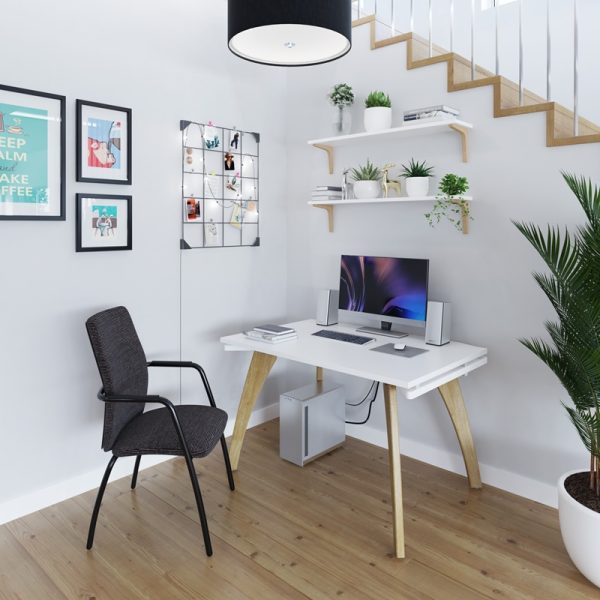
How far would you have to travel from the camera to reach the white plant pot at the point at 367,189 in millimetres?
2909

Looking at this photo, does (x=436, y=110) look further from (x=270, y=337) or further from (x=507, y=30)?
(x=507, y=30)

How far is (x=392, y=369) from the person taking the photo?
7.37 feet

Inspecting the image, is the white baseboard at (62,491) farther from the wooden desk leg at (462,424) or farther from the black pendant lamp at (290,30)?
the black pendant lamp at (290,30)

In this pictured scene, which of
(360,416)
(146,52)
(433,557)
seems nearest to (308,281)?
(360,416)

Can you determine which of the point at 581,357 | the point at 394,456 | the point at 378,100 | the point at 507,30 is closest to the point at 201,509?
the point at 394,456

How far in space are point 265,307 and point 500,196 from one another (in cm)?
160

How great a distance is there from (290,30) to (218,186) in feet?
4.30

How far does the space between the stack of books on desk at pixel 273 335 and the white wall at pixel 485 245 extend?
27.8 inches

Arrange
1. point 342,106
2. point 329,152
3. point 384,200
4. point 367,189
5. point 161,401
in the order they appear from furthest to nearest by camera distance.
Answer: point 329,152
point 342,106
point 367,189
point 384,200
point 161,401

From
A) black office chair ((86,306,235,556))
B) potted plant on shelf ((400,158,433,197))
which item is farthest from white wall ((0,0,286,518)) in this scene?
potted plant on shelf ((400,158,433,197))

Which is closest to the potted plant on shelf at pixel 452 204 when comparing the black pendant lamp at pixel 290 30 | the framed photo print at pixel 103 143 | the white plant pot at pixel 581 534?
the black pendant lamp at pixel 290 30

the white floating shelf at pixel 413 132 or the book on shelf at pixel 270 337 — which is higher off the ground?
the white floating shelf at pixel 413 132

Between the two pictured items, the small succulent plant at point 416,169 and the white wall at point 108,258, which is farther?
the small succulent plant at point 416,169

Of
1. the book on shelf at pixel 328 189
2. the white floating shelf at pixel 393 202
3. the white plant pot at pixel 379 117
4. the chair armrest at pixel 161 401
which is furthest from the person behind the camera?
the book on shelf at pixel 328 189
